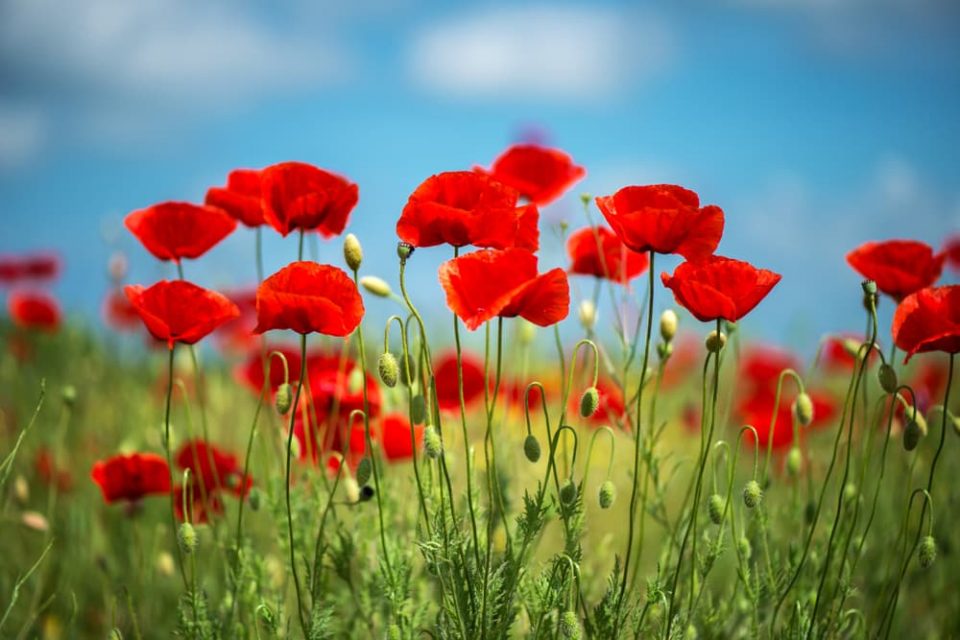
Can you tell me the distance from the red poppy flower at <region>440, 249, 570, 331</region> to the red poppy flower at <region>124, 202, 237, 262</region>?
2.55ft

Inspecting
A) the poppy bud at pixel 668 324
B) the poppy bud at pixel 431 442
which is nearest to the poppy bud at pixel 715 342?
the poppy bud at pixel 668 324

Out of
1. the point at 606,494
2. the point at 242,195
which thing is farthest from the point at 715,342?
the point at 242,195

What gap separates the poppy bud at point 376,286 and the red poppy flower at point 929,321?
982 millimetres

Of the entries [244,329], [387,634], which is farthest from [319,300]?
[244,329]

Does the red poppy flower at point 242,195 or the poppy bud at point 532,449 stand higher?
the red poppy flower at point 242,195

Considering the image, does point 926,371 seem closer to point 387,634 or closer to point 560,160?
point 560,160

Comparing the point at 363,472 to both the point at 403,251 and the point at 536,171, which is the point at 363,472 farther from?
the point at 536,171

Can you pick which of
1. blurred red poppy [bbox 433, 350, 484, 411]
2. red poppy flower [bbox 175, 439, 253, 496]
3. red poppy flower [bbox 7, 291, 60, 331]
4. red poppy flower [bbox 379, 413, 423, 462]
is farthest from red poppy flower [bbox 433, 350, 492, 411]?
red poppy flower [bbox 7, 291, 60, 331]

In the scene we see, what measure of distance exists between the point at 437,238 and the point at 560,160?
0.65 meters

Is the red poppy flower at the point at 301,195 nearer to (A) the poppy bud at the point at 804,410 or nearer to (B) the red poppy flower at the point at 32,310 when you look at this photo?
(A) the poppy bud at the point at 804,410

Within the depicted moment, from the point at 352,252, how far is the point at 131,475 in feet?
3.45

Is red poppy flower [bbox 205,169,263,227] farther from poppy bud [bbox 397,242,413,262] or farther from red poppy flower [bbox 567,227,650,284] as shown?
red poppy flower [bbox 567,227,650,284]

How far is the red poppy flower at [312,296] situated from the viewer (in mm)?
1607

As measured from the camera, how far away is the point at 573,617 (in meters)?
1.55
